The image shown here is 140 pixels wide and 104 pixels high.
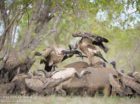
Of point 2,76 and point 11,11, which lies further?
point 2,76

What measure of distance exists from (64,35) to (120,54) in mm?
8678

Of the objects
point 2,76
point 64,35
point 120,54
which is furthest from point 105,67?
point 120,54

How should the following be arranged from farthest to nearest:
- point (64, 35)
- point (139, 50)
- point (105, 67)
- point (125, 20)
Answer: point (139, 50), point (64, 35), point (125, 20), point (105, 67)

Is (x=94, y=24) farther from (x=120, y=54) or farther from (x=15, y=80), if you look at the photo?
(x=120, y=54)

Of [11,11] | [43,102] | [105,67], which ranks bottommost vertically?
[43,102]

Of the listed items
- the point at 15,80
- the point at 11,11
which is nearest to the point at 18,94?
the point at 15,80

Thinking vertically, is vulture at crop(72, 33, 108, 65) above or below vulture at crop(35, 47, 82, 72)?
above

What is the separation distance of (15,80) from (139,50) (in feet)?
51.7

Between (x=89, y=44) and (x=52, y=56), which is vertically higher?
(x=89, y=44)

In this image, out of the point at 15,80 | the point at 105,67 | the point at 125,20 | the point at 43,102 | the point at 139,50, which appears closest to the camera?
the point at 43,102

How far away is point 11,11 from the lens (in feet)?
22.5

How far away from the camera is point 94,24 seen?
14266 mm

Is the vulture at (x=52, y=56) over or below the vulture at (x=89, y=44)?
below

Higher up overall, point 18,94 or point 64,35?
point 64,35
